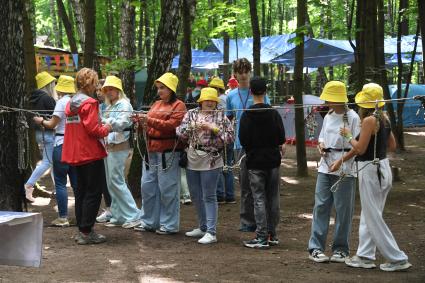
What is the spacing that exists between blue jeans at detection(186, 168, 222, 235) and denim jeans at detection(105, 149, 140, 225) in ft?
3.24

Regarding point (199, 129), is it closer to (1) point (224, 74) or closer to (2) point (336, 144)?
A: (2) point (336, 144)

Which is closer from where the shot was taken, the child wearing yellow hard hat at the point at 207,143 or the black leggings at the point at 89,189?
the black leggings at the point at 89,189

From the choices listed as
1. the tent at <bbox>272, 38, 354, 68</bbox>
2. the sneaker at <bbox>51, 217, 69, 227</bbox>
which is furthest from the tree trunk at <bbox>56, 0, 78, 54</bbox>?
the sneaker at <bbox>51, 217, 69, 227</bbox>

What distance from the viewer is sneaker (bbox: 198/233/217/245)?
7.43 m

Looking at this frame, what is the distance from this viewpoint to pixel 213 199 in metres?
7.48

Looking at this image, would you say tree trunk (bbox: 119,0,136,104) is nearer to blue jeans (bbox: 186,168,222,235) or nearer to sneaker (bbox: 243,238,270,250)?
blue jeans (bbox: 186,168,222,235)

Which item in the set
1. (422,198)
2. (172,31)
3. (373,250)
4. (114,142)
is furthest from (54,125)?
(422,198)

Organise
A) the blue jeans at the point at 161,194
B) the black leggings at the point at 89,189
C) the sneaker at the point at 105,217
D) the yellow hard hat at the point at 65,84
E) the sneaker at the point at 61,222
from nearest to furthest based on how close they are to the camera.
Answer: the black leggings at the point at 89,189 < the blue jeans at the point at 161,194 < the yellow hard hat at the point at 65,84 < the sneaker at the point at 61,222 < the sneaker at the point at 105,217

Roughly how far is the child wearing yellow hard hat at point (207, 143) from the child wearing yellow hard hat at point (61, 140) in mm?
1541

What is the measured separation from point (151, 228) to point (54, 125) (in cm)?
171

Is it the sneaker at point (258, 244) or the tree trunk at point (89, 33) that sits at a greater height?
the tree trunk at point (89, 33)

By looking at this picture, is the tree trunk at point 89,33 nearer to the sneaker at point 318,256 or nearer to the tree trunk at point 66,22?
the tree trunk at point 66,22

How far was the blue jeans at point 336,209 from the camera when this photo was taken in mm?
6410

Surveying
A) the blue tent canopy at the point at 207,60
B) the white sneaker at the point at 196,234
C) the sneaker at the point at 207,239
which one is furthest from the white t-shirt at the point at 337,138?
the blue tent canopy at the point at 207,60
